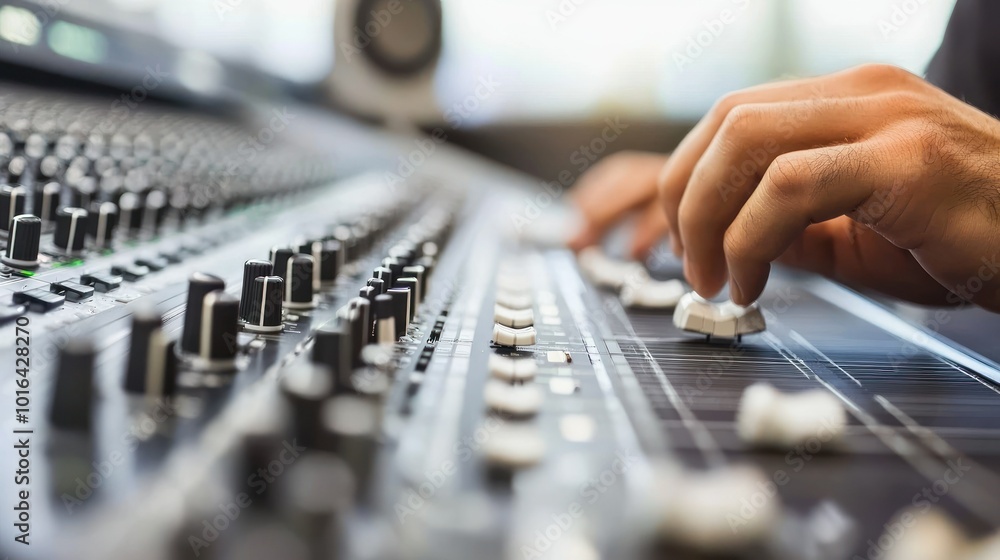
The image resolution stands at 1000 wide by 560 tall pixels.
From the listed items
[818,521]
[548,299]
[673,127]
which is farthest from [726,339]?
[673,127]

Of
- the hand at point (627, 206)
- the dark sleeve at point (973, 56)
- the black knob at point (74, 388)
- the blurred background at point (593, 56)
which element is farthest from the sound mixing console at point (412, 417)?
the blurred background at point (593, 56)

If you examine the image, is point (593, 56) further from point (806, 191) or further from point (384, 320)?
point (384, 320)

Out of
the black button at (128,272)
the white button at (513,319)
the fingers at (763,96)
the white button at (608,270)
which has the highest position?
the fingers at (763,96)

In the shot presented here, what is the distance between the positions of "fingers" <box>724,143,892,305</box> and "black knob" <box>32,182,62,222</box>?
0.70m

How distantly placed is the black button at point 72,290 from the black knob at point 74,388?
23 cm

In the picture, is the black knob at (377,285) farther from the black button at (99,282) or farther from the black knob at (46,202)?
the black knob at (46,202)

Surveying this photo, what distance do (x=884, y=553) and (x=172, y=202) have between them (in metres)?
0.87

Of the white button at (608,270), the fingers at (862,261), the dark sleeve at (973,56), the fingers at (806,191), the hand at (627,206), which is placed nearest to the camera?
the fingers at (806,191)

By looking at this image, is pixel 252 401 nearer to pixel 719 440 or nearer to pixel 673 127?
pixel 719 440

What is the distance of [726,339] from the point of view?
811 millimetres

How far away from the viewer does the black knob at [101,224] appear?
77 centimetres

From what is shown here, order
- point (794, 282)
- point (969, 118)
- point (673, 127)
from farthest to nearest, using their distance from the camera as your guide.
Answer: point (673, 127) < point (794, 282) < point (969, 118)

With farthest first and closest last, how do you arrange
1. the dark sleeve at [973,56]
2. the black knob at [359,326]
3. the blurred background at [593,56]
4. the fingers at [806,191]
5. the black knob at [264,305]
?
1. the blurred background at [593,56]
2. the dark sleeve at [973,56]
3. the fingers at [806,191]
4. the black knob at [264,305]
5. the black knob at [359,326]

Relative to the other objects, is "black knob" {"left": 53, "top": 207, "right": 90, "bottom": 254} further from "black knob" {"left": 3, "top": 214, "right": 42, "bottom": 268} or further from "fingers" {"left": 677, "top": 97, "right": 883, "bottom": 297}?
"fingers" {"left": 677, "top": 97, "right": 883, "bottom": 297}
